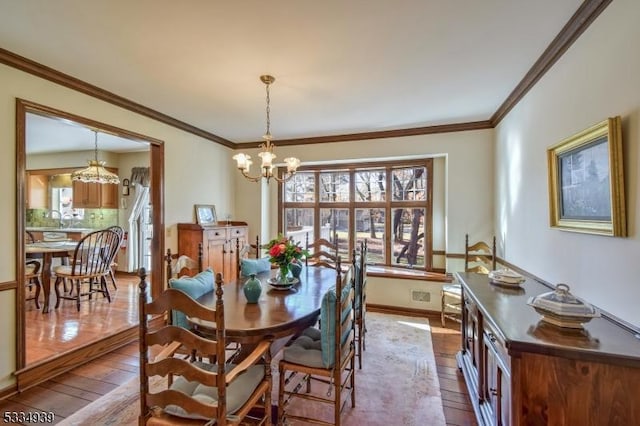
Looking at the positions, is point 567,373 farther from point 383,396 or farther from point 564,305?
point 383,396

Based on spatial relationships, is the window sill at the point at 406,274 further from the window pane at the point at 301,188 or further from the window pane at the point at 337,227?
the window pane at the point at 301,188

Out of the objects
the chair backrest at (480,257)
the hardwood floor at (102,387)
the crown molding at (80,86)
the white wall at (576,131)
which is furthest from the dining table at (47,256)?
the white wall at (576,131)

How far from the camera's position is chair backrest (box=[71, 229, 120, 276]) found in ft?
13.2

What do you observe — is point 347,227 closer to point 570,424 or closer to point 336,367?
point 336,367

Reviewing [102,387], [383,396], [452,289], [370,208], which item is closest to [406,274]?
[452,289]

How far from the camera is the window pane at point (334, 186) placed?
487 cm

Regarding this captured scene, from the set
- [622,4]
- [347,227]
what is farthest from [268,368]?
[347,227]

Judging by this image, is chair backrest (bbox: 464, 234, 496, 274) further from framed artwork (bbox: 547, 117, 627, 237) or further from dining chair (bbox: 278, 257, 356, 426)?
dining chair (bbox: 278, 257, 356, 426)

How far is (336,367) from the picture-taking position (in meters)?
1.84

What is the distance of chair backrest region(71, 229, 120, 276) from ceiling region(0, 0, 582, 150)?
2150 millimetres

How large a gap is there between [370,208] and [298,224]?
1.27 meters

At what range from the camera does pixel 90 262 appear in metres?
4.11

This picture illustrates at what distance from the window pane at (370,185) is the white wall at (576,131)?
6.27ft

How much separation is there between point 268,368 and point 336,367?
435 millimetres
